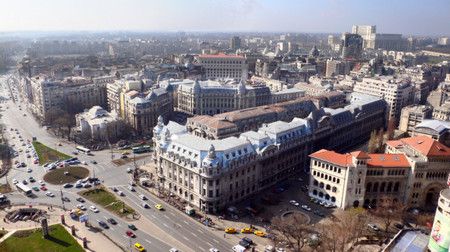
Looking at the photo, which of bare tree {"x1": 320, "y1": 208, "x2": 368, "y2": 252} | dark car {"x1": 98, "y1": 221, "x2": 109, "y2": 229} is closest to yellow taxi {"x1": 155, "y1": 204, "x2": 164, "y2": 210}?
dark car {"x1": 98, "y1": 221, "x2": 109, "y2": 229}

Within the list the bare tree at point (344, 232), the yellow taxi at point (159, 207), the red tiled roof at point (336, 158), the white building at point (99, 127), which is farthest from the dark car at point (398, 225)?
the white building at point (99, 127)

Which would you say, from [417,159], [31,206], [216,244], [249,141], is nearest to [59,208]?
[31,206]

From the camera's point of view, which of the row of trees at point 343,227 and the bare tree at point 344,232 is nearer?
the bare tree at point 344,232

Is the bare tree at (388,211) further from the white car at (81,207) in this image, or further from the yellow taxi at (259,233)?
the white car at (81,207)

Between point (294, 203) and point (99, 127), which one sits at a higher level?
point (99, 127)

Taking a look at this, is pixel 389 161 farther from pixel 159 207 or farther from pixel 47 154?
pixel 47 154

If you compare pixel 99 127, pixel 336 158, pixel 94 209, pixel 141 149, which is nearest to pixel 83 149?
pixel 99 127
